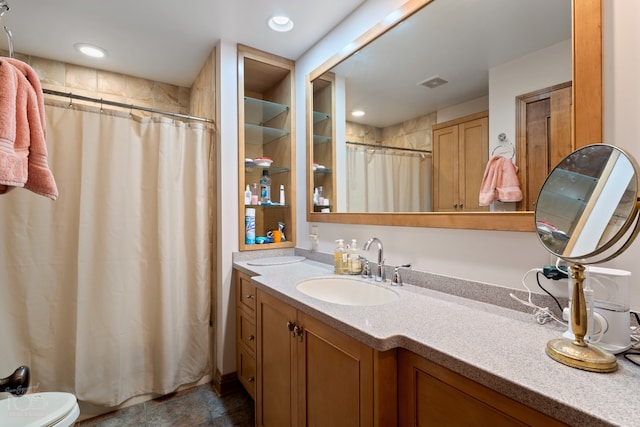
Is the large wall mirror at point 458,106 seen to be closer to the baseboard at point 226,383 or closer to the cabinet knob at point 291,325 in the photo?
the cabinet knob at point 291,325

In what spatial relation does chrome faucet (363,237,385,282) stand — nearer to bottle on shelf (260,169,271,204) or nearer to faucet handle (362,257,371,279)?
faucet handle (362,257,371,279)

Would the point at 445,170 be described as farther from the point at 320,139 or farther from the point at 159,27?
the point at 159,27

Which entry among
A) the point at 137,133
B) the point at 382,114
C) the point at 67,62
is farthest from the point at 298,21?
the point at 67,62

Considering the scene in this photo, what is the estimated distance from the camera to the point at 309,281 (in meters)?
1.51

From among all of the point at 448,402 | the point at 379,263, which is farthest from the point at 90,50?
the point at 448,402

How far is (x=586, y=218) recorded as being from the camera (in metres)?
0.67

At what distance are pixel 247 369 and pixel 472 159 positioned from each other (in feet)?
5.62

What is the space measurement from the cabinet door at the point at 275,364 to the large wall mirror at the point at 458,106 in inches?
26.7

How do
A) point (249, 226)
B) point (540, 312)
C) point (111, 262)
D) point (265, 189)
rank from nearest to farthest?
point (540, 312) → point (111, 262) → point (249, 226) → point (265, 189)

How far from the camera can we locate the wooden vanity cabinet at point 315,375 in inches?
33.1

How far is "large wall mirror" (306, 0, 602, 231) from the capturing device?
0.91 metres

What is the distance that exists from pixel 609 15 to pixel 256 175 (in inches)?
77.9

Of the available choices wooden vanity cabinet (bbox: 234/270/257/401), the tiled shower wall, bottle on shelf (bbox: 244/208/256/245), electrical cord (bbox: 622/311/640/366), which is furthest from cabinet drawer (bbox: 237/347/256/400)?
the tiled shower wall

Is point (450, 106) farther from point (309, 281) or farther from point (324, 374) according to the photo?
point (324, 374)
